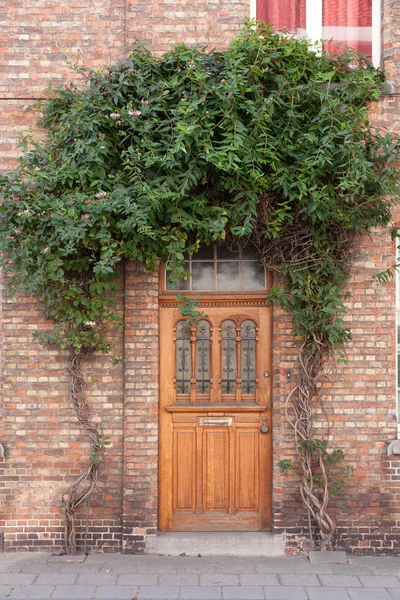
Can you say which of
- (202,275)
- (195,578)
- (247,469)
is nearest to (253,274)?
(202,275)

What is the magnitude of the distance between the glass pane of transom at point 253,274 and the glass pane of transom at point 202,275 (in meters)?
0.36

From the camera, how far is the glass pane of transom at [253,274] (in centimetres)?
682

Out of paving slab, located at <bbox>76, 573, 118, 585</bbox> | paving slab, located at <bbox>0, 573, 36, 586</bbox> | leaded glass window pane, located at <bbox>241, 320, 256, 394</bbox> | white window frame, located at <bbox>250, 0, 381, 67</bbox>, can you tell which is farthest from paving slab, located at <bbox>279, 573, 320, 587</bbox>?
white window frame, located at <bbox>250, 0, 381, 67</bbox>

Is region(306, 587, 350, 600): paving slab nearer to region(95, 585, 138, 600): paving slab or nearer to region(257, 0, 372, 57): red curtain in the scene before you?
region(95, 585, 138, 600): paving slab

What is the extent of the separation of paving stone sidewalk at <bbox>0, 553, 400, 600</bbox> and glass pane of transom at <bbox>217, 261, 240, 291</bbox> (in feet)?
9.27

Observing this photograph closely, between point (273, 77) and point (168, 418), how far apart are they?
3.66 m

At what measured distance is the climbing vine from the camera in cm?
591

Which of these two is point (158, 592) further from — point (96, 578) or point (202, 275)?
point (202, 275)

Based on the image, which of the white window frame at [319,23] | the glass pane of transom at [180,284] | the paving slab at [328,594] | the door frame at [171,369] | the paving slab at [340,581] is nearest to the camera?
the paving slab at [328,594]

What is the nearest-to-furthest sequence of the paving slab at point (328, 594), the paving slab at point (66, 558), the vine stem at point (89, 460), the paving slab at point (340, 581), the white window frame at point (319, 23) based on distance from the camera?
the paving slab at point (328, 594) → the paving slab at point (340, 581) → the paving slab at point (66, 558) → the vine stem at point (89, 460) → the white window frame at point (319, 23)

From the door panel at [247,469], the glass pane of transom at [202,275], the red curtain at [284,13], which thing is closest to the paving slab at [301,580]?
the door panel at [247,469]

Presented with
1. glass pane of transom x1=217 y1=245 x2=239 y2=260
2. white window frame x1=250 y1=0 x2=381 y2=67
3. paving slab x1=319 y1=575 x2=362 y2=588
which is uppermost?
white window frame x1=250 y1=0 x2=381 y2=67

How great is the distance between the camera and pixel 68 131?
247 inches

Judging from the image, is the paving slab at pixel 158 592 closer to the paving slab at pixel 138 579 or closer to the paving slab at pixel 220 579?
the paving slab at pixel 138 579
